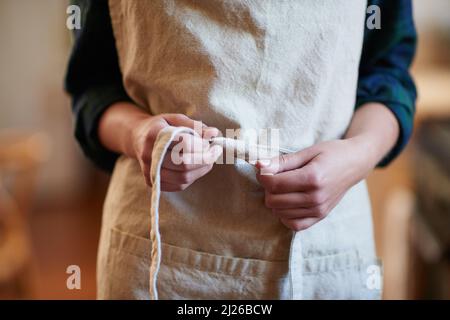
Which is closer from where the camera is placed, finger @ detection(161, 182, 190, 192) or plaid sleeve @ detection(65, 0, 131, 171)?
finger @ detection(161, 182, 190, 192)

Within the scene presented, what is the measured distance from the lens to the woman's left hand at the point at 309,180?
1.63ft

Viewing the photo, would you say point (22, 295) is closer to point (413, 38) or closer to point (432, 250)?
point (432, 250)

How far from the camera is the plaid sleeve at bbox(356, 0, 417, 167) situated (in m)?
0.61

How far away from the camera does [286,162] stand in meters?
0.50

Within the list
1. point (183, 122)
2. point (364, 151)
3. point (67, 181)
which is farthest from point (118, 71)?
point (67, 181)

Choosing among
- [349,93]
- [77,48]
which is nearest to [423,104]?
[349,93]

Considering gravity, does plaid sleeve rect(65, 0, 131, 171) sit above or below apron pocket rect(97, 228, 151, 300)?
above

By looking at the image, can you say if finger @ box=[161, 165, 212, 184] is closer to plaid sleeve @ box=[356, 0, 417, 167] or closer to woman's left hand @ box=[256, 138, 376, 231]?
woman's left hand @ box=[256, 138, 376, 231]

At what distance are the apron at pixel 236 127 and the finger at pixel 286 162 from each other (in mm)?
21

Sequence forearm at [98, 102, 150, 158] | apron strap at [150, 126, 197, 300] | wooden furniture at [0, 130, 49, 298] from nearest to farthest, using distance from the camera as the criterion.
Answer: apron strap at [150, 126, 197, 300] → forearm at [98, 102, 150, 158] → wooden furniture at [0, 130, 49, 298]

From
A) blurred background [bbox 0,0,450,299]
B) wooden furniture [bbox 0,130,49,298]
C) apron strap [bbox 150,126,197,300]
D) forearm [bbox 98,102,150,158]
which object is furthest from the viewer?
wooden furniture [bbox 0,130,49,298]

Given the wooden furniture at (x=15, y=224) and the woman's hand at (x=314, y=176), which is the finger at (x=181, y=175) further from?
the wooden furniture at (x=15, y=224)

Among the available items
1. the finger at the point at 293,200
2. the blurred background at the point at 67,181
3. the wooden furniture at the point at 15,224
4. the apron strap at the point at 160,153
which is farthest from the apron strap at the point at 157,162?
the wooden furniture at the point at 15,224

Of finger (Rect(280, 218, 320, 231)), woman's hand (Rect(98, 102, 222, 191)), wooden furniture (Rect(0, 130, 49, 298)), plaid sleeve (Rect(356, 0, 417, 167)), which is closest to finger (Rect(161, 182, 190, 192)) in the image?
woman's hand (Rect(98, 102, 222, 191))
